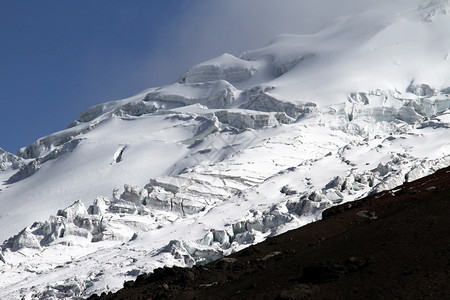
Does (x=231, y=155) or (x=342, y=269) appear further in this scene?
(x=231, y=155)

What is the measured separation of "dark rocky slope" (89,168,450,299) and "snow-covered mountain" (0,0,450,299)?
28.9 m

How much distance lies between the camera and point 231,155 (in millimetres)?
108562

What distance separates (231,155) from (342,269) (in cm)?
8409

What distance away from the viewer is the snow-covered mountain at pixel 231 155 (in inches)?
2751

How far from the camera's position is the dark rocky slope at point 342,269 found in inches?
884

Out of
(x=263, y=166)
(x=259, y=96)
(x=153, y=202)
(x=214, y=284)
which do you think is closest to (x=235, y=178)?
(x=263, y=166)

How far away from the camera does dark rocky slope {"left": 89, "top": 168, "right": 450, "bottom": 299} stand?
22453 mm

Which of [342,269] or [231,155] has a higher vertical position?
[342,269]

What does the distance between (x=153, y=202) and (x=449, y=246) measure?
224ft

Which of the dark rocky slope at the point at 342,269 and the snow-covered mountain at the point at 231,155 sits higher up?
the dark rocky slope at the point at 342,269

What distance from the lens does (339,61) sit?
504ft

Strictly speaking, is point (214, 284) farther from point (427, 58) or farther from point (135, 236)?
point (427, 58)

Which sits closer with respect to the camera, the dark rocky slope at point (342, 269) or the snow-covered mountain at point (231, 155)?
the dark rocky slope at point (342, 269)

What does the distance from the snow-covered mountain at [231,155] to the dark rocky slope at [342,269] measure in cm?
2886
